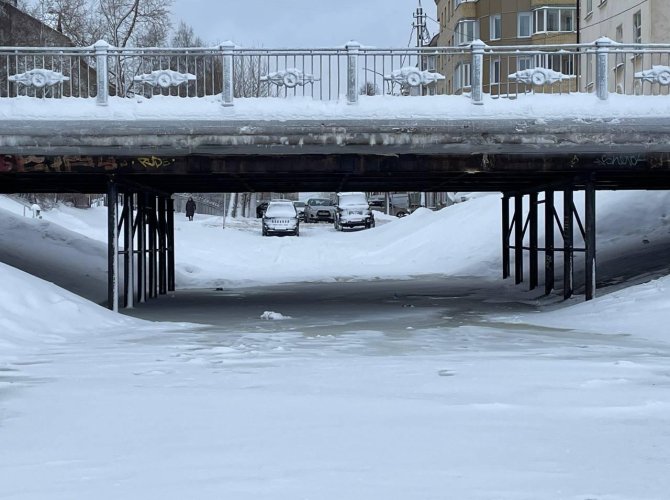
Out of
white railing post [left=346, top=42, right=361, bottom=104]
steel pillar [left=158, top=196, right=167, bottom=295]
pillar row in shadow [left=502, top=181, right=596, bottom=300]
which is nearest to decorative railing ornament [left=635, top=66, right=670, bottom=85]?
pillar row in shadow [left=502, top=181, right=596, bottom=300]

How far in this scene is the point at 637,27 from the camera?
36812 mm

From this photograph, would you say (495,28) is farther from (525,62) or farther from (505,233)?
(505,233)

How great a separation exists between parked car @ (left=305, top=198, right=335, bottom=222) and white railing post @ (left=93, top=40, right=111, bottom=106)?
48.3 m

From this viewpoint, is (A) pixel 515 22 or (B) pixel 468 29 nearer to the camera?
(A) pixel 515 22

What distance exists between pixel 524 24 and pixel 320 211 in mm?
18039

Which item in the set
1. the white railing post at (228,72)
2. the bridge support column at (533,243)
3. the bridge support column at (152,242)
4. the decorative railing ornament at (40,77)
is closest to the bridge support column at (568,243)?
the bridge support column at (533,243)

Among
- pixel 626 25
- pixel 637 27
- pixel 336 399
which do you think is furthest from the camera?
pixel 626 25

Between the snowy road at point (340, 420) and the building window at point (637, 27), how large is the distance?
26.4m

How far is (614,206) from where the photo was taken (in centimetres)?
3347

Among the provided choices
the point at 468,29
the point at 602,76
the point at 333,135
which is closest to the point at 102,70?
the point at 333,135

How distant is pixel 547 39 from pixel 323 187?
41.5 meters

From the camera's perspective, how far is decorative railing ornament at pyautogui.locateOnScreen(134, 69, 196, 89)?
16.6 meters

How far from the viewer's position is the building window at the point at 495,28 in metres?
66.1

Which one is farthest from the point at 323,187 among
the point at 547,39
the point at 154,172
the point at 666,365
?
the point at 547,39
